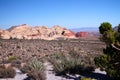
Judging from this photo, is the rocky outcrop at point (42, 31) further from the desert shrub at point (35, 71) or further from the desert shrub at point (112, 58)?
the desert shrub at point (112, 58)

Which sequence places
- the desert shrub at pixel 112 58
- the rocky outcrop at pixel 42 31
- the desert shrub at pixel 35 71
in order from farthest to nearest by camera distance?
1. the rocky outcrop at pixel 42 31
2. the desert shrub at pixel 35 71
3. the desert shrub at pixel 112 58

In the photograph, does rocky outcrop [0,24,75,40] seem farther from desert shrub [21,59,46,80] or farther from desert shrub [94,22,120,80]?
desert shrub [94,22,120,80]

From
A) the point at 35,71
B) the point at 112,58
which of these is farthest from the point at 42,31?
the point at 112,58

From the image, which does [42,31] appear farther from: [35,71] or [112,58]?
[112,58]

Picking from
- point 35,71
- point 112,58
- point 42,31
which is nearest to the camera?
point 112,58

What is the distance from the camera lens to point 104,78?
1363 centimetres

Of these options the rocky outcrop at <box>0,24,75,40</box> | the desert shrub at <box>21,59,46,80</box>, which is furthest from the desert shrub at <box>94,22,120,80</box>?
the rocky outcrop at <box>0,24,75,40</box>

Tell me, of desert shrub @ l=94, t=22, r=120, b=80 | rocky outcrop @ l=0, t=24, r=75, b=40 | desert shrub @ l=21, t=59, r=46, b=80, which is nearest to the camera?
desert shrub @ l=94, t=22, r=120, b=80

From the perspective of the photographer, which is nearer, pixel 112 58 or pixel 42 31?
pixel 112 58

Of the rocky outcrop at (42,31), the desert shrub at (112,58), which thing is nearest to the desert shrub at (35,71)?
the desert shrub at (112,58)

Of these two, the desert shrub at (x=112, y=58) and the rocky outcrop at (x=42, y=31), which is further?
the rocky outcrop at (x=42, y=31)

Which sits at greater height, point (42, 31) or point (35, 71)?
point (42, 31)

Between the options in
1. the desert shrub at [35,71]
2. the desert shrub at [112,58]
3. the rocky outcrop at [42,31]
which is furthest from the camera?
the rocky outcrop at [42,31]

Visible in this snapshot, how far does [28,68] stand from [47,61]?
577 centimetres
